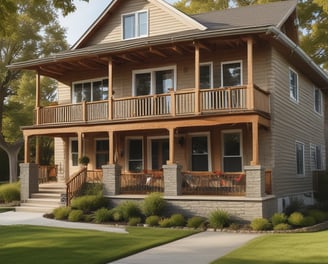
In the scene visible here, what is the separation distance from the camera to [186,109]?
18609 millimetres

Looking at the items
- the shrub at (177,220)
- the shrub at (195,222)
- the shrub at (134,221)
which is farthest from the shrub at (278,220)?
the shrub at (134,221)

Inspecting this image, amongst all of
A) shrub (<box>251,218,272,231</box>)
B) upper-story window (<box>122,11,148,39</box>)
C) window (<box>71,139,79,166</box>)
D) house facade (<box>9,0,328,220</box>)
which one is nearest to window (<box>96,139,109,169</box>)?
house facade (<box>9,0,328,220</box>)

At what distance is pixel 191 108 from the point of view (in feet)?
60.8

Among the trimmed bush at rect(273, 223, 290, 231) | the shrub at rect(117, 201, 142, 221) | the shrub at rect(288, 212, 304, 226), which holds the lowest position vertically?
the trimmed bush at rect(273, 223, 290, 231)

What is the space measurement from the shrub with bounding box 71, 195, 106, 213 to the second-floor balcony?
3576 mm

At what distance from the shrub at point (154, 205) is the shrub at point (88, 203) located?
2.11 metres

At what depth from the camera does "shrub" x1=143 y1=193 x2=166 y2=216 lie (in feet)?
56.3

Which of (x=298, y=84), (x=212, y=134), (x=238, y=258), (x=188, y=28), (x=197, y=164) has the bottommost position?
(x=238, y=258)

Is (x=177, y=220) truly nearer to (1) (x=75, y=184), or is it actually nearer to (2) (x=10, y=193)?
(1) (x=75, y=184)

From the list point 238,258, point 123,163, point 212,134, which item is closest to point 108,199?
point 123,163

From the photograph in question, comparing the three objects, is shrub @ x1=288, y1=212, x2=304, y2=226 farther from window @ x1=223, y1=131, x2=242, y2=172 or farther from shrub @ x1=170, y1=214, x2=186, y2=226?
window @ x1=223, y1=131, x2=242, y2=172

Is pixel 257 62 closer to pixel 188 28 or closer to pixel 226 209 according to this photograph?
pixel 188 28

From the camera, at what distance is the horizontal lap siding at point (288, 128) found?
19516 millimetres

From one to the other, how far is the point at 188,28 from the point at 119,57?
3.42m
